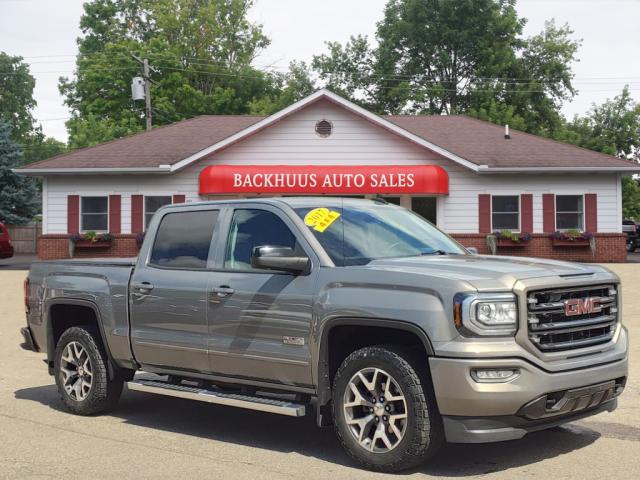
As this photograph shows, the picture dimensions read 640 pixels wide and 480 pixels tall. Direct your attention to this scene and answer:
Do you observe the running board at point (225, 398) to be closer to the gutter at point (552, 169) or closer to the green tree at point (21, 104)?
the gutter at point (552, 169)

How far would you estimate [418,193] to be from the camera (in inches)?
1161

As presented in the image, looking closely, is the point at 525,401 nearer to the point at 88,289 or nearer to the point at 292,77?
the point at 88,289

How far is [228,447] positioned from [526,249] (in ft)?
82.1

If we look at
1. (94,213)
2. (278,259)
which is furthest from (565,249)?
(278,259)

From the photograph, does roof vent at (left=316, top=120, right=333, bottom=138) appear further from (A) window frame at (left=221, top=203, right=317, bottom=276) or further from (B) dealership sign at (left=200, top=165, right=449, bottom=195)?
(A) window frame at (left=221, top=203, right=317, bottom=276)

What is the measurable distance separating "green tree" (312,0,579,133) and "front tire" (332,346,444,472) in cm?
5234

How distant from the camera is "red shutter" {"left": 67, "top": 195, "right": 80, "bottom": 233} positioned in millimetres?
31062

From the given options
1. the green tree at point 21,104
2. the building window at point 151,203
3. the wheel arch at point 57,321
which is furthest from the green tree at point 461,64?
the wheel arch at point 57,321

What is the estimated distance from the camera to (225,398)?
21.5 feet

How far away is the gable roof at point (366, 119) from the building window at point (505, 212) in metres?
1.42

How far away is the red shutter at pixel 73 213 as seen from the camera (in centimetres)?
3106

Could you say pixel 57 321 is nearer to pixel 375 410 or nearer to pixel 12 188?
pixel 375 410

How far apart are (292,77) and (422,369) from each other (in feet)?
203

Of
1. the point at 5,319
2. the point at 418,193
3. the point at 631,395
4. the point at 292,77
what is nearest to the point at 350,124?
the point at 418,193
